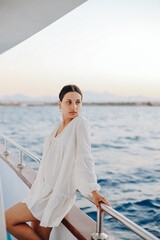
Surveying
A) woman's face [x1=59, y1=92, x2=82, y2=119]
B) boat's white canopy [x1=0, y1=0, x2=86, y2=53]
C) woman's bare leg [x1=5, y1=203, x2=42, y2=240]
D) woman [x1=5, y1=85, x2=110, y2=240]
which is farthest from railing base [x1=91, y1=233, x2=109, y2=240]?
boat's white canopy [x1=0, y1=0, x2=86, y2=53]

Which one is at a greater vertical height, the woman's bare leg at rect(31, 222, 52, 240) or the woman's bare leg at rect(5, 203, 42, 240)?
the woman's bare leg at rect(5, 203, 42, 240)

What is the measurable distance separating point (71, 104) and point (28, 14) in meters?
0.90

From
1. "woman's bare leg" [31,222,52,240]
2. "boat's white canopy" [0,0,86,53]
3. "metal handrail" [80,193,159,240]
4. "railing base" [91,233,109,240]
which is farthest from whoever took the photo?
"boat's white canopy" [0,0,86,53]

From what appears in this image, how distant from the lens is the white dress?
119 cm

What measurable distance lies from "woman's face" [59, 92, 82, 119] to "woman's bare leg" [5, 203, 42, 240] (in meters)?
0.54

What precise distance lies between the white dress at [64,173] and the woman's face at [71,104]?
56mm

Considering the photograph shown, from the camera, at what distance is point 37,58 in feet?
90.8

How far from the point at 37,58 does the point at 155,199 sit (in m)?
23.7

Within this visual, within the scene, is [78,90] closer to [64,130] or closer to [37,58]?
[64,130]

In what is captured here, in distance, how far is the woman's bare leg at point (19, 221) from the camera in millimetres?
1335

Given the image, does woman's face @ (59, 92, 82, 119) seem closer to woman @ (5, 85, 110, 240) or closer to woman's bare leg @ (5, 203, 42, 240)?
woman @ (5, 85, 110, 240)

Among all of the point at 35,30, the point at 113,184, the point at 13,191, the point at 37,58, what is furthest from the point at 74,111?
the point at 37,58

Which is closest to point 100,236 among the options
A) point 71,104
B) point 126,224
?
point 126,224

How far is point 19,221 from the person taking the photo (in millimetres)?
1339
